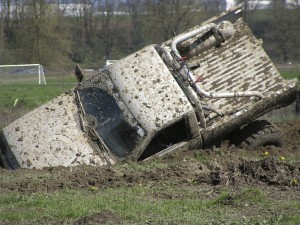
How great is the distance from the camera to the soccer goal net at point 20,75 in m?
44.1

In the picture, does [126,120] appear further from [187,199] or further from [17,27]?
[17,27]

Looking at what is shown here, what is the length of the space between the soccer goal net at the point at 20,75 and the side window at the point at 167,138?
32426mm

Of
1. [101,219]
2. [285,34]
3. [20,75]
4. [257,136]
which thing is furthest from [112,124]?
[285,34]

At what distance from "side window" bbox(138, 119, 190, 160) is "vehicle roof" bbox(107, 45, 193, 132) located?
367mm

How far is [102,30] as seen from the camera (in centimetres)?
7619

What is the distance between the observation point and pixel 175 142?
1152 centimetres

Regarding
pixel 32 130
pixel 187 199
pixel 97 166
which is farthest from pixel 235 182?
pixel 32 130

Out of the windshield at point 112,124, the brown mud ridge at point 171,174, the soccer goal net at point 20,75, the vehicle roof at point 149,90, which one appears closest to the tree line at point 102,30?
the soccer goal net at point 20,75

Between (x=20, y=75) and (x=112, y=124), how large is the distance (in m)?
35.5

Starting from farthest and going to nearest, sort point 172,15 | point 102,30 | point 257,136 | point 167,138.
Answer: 1. point 102,30
2. point 172,15
3. point 257,136
4. point 167,138

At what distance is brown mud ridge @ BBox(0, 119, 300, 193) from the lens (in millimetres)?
8789

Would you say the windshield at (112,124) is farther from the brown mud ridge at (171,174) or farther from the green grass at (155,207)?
the green grass at (155,207)

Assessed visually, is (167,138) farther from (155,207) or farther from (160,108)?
(155,207)

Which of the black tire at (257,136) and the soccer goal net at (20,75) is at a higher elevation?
the black tire at (257,136)
